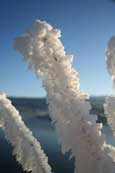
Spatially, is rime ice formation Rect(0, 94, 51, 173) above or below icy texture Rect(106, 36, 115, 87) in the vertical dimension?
below

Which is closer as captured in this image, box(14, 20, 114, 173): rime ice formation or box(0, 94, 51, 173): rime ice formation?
box(14, 20, 114, 173): rime ice formation

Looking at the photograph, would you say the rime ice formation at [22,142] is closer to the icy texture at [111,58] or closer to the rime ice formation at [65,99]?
the rime ice formation at [65,99]

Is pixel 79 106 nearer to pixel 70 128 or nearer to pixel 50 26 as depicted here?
pixel 70 128

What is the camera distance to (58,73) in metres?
4.52

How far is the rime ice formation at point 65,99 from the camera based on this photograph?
4520 millimetres

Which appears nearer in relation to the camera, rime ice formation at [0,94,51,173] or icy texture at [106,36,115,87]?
icy texture at [106,36,115,87]

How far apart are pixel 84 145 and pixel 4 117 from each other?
1.22 metres

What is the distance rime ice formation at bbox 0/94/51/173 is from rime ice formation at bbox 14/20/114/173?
1.68 feet

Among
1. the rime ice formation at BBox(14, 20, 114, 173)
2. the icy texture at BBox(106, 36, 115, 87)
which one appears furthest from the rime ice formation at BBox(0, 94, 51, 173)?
the icy texture at BBox(106, 36, 115, 87)

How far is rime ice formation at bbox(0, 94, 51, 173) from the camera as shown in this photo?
513cm

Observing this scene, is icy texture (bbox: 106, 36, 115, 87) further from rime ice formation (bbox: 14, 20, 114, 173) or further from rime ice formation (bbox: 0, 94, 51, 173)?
rime ice formation (bbox: 0, 94, 51, 173)

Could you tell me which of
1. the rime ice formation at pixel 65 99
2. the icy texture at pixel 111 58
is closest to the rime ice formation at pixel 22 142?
the rime ice formation at pixel 65 99

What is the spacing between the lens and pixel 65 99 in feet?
15.0

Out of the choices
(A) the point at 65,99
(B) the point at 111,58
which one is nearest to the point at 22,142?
(A) the point at 65,99
